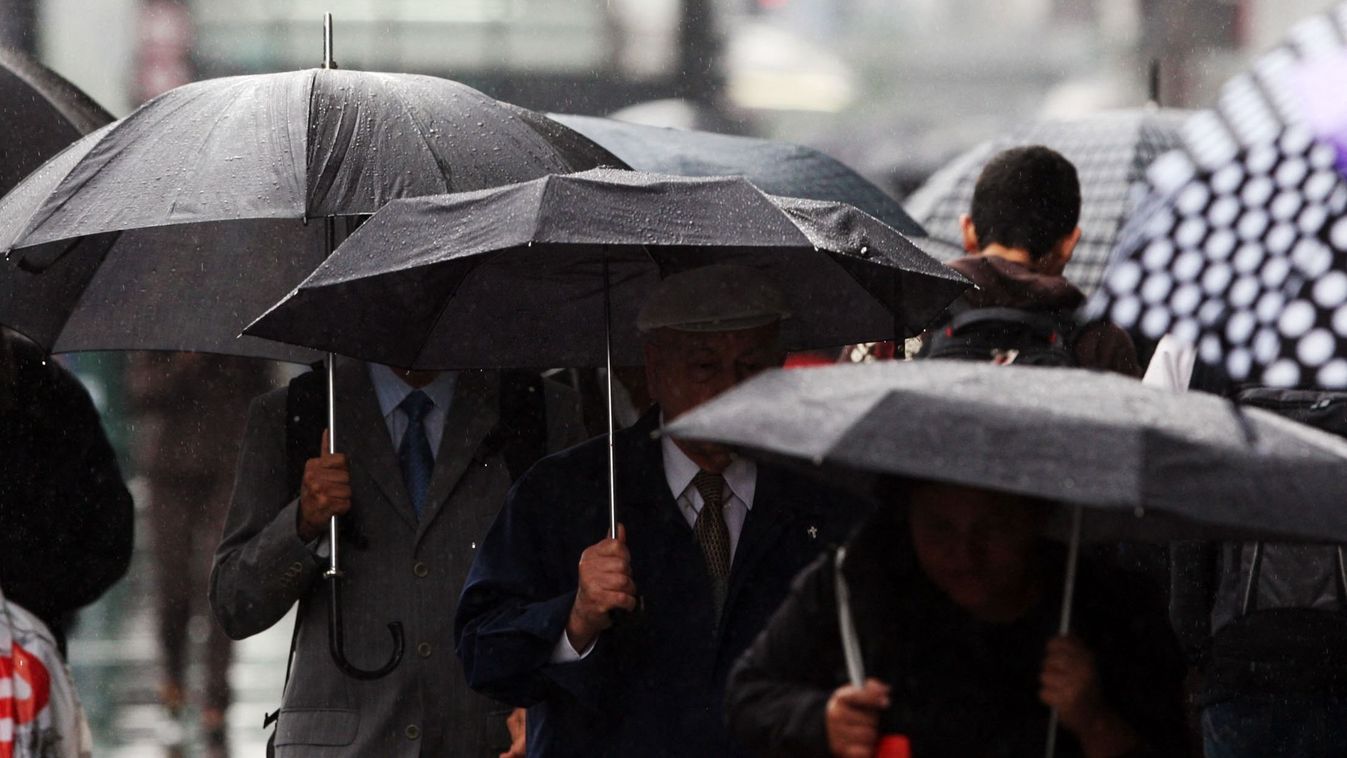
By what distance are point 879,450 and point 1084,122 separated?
17.8ft

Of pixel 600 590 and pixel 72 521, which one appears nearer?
pixel 600 590

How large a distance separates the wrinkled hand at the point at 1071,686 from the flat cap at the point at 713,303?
1226 mm

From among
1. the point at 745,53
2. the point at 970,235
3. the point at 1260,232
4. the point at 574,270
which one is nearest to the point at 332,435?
the point at 574,270

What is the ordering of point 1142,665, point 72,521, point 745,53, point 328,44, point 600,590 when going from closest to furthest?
1. point 1142,665
2. point 600,590
3. point 328,44
4. point 72,521
5. point 745,53

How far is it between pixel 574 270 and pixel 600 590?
1.15 m

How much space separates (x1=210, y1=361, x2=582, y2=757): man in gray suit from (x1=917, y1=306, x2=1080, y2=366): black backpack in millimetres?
986

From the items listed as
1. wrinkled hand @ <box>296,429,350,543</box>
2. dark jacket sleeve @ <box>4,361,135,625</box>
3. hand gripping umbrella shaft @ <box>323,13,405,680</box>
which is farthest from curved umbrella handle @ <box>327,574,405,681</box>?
dark jacket sleeve @ <box>4,361,135,625</box>

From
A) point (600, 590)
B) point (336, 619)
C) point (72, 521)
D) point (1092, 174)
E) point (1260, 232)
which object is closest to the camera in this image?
point (600, 590)

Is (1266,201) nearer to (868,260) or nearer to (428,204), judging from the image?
(868,260)

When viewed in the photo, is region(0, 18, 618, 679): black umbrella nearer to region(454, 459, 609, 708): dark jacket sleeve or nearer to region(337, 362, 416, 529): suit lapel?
region(337, 362, 416, 529): suit lapel

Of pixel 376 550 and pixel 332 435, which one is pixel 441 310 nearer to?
pixel 332 435

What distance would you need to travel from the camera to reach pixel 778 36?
1045 inches

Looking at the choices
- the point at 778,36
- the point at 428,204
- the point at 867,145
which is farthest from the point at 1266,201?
the point at 778,36

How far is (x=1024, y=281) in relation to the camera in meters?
5.63
